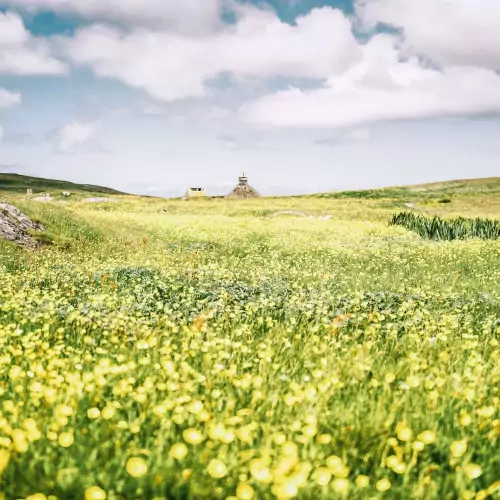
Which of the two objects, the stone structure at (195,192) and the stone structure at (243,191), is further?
the stone structure at (195,192)

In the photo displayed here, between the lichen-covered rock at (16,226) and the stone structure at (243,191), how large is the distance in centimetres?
8334

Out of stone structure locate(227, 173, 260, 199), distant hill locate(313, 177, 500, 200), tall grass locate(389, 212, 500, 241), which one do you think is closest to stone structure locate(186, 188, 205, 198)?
stone structure locate(227, 173, 260, 199)

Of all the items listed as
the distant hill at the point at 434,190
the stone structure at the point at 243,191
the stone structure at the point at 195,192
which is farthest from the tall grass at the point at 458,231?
the stone structure at the point at 195,192

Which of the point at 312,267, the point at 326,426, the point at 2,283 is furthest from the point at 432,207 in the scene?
the point at 326,426

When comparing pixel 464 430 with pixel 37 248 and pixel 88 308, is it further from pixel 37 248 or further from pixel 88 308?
pixel 37 248

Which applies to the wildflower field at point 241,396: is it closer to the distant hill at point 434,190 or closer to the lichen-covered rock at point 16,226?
the lichen-covered rock at point 16,226

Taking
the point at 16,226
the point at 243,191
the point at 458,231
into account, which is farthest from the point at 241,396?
the point at 243,191

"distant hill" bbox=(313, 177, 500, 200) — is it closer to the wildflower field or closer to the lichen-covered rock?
the lichen-covered rock

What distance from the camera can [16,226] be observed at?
18.5 m

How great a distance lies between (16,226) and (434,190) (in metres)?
109

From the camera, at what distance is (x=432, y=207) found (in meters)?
68.8

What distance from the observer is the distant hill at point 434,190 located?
10200 cm

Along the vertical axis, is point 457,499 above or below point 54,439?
below

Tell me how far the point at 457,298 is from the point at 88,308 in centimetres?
711
